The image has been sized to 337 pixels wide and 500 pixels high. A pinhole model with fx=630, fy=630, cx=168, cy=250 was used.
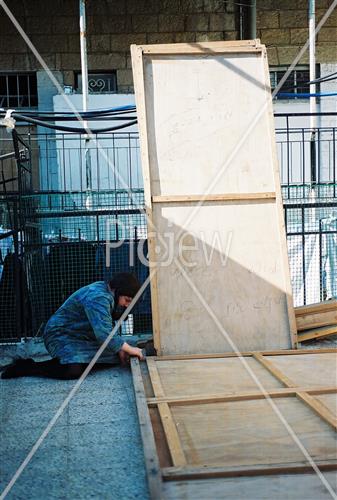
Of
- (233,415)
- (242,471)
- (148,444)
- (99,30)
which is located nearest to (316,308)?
(233,415)

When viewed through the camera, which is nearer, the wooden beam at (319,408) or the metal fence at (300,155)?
the wooden beam at (319,408)

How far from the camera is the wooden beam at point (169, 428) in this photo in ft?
11.6

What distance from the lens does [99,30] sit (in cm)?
1512

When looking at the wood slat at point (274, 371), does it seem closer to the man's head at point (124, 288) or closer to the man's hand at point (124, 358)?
the man's hand at point (124, 358)

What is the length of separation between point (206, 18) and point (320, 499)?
46.4ft

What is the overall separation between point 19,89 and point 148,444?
13049 millimetres

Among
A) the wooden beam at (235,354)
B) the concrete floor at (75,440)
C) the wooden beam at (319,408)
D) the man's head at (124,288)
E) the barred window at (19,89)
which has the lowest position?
the concrete floor at (75,440)

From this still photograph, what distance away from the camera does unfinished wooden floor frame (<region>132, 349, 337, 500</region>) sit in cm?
331

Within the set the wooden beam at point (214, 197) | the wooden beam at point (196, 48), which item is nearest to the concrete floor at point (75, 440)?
the wooden beam at point (214, 197)

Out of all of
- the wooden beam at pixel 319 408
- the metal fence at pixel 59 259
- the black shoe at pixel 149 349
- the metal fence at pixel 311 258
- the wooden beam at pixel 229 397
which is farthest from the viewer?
the metal fence at pixel 311 258

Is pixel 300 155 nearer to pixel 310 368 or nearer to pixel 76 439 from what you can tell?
pixel 310 368

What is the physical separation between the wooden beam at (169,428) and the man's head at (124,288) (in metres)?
0.87

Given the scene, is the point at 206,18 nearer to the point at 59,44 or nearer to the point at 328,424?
the point at 59,44

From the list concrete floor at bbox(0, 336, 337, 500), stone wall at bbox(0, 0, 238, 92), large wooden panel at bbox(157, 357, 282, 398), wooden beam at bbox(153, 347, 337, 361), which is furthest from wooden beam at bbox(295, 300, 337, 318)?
stone wall at bbox(0, 0, 238, 92)
